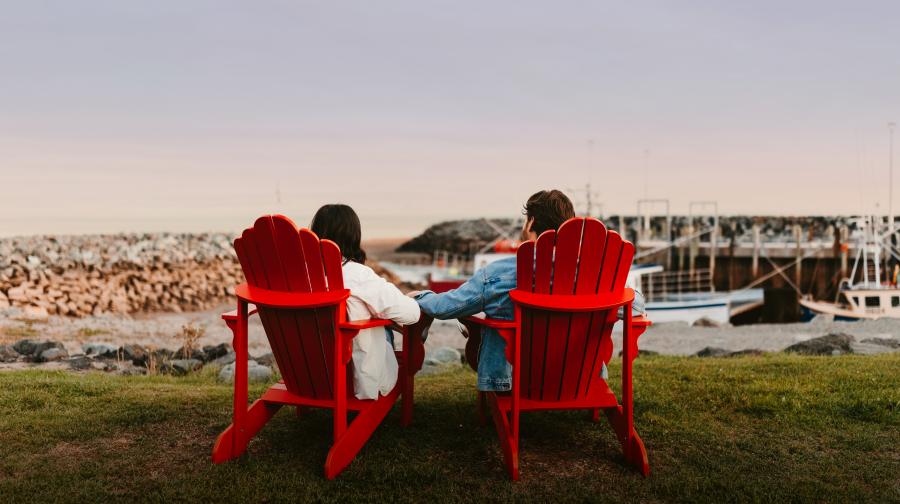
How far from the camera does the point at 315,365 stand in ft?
13.0

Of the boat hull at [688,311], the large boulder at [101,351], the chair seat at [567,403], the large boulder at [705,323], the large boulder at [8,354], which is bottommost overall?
the large boulder at [705,323]

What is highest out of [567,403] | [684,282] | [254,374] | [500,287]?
[500,287]

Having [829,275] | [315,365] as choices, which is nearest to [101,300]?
[315,365]

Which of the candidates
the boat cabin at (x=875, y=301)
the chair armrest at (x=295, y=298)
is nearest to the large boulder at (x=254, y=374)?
the chair armrest at (x=295, y=298)

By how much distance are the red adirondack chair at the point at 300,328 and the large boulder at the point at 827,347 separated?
6.84 metres

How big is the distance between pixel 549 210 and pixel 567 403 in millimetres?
1117

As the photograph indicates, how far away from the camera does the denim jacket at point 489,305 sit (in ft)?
13.1

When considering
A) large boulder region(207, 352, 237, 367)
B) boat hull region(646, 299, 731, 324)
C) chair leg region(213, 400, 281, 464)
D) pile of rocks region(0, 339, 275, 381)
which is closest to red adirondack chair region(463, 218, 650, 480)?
chair leg region(213, 400, 281, 464)

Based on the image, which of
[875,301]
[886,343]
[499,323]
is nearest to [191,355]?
[499,323]

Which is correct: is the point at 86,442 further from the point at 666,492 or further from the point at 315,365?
the point at 666,492

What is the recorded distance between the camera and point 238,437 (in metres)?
4.10

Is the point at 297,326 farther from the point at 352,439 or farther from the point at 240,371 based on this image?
the point at 352,439

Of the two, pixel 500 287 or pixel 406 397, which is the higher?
pixel 500 287

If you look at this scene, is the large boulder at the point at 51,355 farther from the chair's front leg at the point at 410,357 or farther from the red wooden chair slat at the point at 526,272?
the red wooden chair slat at the point at 526,272
